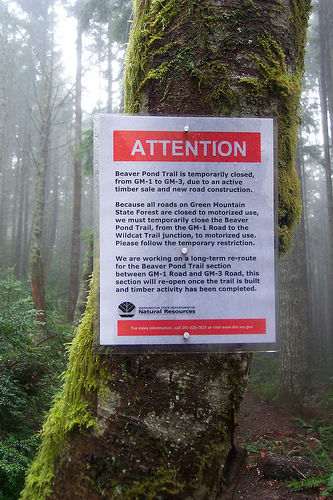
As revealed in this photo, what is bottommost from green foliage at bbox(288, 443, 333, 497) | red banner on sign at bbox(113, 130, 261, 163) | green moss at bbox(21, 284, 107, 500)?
green foliage at bbox(288, 443, 333, 497)

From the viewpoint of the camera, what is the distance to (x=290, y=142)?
1.62 metres

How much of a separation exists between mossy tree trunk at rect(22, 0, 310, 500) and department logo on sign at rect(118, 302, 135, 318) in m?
0.16

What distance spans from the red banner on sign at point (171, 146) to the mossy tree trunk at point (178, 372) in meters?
0.11

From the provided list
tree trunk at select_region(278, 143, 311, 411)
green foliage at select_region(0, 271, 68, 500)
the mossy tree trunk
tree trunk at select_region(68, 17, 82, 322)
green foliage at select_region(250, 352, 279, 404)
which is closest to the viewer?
the mossy tree trunk

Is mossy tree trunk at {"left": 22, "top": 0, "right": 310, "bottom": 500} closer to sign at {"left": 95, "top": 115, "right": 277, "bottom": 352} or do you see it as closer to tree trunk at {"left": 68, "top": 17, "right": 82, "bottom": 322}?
sign at {"left": 95, "top": 115, "right": 277, "bottom": 352}

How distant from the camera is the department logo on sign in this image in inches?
55.7

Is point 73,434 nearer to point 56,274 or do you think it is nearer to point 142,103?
point 142,103

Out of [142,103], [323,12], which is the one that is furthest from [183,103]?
[323,12]

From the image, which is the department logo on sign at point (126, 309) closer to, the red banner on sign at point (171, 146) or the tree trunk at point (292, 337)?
the red banner on sign at point (171, 146)

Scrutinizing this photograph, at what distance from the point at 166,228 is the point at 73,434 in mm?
889

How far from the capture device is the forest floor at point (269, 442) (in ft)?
13.6

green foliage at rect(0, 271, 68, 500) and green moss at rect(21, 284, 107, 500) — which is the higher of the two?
green moss at rect(21, 284, 107, 500)

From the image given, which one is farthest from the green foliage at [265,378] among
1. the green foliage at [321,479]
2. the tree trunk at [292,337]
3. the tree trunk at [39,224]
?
the tree trunk at [39,224]

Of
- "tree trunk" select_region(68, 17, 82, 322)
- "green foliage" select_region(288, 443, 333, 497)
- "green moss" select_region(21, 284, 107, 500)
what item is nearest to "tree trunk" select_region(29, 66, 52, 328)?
"tree trunk" select_region(68, 17, 82, 322)
